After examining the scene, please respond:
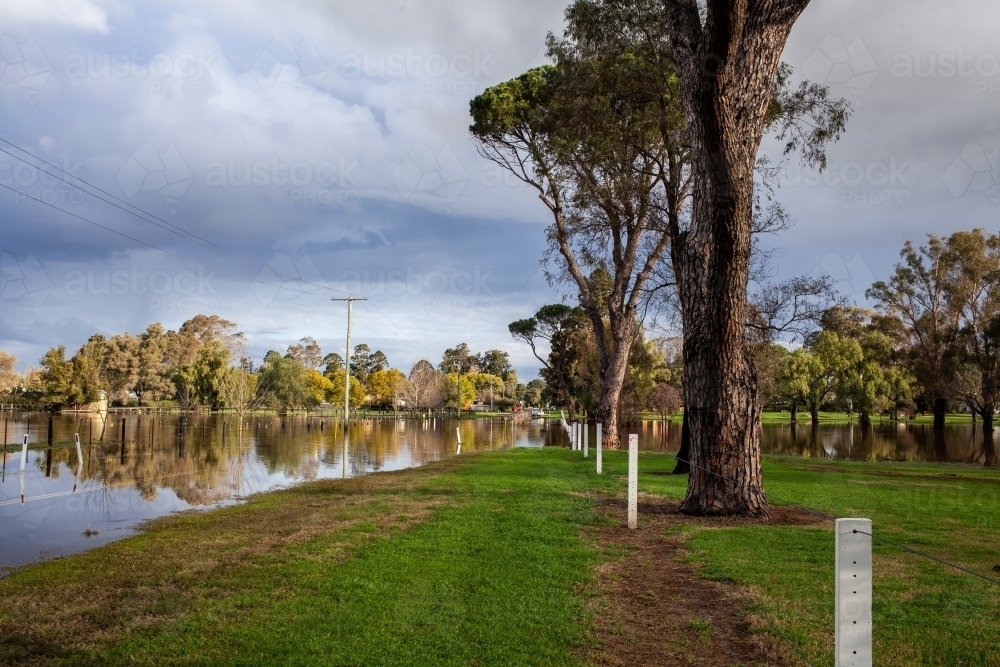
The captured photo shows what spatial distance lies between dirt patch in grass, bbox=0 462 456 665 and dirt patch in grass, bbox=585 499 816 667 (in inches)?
111

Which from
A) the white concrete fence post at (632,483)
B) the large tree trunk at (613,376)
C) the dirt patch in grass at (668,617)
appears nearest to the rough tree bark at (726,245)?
the white concrete fence post at (632,483)

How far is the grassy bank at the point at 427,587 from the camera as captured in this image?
4582 millimetres

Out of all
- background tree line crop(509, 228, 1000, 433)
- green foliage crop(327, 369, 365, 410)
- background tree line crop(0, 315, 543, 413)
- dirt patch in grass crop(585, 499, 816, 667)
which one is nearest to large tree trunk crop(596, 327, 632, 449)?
background tree line crop(509, 228, 1000, 433)

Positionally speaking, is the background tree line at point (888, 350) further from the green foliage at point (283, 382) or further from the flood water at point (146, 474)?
the green foliage at point (283, 382)

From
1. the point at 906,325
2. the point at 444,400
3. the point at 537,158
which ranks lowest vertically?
the point at 444,400

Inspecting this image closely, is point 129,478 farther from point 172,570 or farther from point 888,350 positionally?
point 888,350

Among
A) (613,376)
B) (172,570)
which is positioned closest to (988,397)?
(613,376)

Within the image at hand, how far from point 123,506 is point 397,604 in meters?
11.0

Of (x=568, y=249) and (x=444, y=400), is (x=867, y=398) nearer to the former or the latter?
(x=568, y=249)

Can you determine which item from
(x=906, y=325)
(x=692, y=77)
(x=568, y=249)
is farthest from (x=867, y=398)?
(x=692, y=77)

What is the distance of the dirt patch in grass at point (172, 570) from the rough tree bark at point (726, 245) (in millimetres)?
4421

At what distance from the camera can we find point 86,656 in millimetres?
4469

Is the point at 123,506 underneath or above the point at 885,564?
underneath

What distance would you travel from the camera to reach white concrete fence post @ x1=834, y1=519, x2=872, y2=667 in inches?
121
